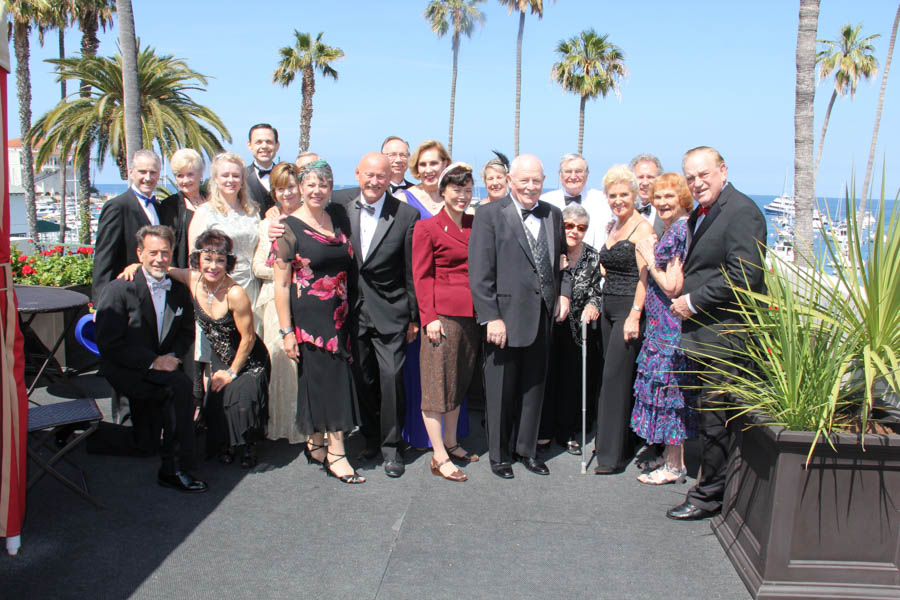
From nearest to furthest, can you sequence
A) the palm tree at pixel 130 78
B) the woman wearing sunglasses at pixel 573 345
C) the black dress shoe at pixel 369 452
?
the woman wearing sunglasses at pixel 573 345 → the black dress shoe at pixel 369 452 → the palm tree at pixel 130 78

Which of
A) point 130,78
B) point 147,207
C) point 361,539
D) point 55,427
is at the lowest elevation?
point 361,539

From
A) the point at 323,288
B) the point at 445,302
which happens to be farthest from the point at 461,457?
the point at 323,288

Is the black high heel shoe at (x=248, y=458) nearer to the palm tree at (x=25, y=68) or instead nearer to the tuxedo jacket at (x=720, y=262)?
the tuxedo jacket at (x=720, y=262)

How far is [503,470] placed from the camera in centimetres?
414

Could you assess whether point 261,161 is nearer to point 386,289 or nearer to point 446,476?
point 386,289

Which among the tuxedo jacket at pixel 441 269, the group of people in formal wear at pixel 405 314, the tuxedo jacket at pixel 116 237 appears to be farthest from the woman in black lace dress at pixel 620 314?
the tuxedo jacket at pixel 116 237

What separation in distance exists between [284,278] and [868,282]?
2932 millimetres

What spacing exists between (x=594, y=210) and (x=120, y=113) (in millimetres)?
12970

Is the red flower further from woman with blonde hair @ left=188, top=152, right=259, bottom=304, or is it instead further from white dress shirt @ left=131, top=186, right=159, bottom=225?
white dress shirt @ left=131, top=186, right=159, bottom=225

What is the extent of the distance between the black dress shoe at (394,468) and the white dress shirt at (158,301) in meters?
1.58

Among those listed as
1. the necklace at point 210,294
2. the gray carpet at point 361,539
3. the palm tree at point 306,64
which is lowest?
the gray carpet at point 361,539

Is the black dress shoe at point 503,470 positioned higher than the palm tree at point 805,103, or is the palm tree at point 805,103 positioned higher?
the palm tree at point 805,103

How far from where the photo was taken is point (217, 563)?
3.06m

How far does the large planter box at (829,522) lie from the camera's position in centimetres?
273
